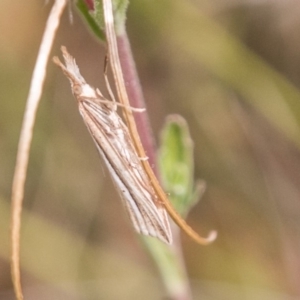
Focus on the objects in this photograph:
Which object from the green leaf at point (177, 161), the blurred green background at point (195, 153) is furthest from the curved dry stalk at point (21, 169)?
the blurred green background at point (195, 153)

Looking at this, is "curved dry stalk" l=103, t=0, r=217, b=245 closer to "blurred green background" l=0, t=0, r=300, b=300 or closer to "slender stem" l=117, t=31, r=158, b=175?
"slender stem" l=117, t=31, r=158, b=175

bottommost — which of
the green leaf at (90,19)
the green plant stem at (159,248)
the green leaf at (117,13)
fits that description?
the green plant stem at (159,248)

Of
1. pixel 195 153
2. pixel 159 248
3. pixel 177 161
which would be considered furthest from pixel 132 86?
pixel 195 153

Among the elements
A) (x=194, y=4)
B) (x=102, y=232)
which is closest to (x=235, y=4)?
(x=194, y=4)

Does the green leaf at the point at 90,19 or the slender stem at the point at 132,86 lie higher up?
the green leaf at the point at 90,19

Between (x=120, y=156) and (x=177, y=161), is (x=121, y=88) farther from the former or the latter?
(x=177, y=161)

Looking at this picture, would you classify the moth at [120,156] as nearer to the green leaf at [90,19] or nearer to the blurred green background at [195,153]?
the green leaf at [90,19]

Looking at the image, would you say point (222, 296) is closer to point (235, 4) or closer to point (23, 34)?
point (235, 4)
